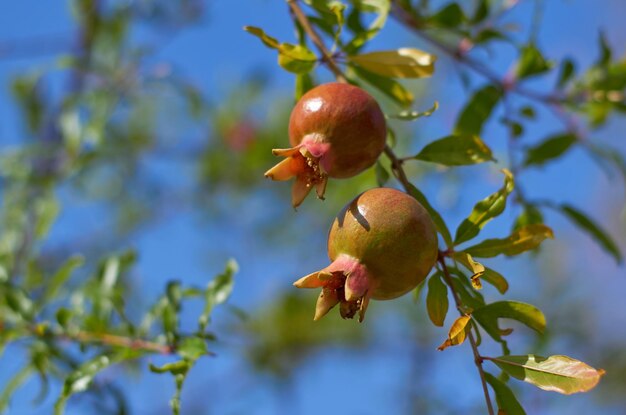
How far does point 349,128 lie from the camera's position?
824 mm

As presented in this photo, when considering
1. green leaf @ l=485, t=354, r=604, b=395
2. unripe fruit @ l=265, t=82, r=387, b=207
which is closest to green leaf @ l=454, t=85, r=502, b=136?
unripe fruit @ l=265, t=82, r=387, b=207

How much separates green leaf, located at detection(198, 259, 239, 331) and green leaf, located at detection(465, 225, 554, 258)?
1.39ft

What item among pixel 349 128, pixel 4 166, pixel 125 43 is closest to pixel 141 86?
pixel 125 43

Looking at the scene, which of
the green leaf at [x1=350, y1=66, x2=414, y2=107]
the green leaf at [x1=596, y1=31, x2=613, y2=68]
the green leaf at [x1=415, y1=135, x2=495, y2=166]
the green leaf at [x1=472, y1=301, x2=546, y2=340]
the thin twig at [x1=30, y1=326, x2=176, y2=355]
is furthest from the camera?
the green leaf at [x1=596, y1=31, x2=613, y2=68]

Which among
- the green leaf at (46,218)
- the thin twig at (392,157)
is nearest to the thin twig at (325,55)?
the thin twig at (392,157)

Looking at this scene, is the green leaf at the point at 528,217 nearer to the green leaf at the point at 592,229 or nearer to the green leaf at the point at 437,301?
the green leaf at the point at 592,229

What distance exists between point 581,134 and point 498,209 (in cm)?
83

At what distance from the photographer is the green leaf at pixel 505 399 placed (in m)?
0.77

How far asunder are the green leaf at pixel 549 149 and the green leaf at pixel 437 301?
0.72 m

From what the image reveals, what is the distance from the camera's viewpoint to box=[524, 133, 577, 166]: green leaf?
58.5 inches

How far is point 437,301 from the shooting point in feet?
2.74

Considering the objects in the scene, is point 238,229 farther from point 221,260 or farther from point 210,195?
point 210,195

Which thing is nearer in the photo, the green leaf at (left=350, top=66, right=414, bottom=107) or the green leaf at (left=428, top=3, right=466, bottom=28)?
the green leaf at (left=350, top=66, right=414, bottom=107)

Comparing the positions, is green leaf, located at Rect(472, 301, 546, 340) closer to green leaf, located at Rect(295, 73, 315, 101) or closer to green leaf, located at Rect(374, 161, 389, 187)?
green leaf, located at Rect(374, 161, 389, 187)
